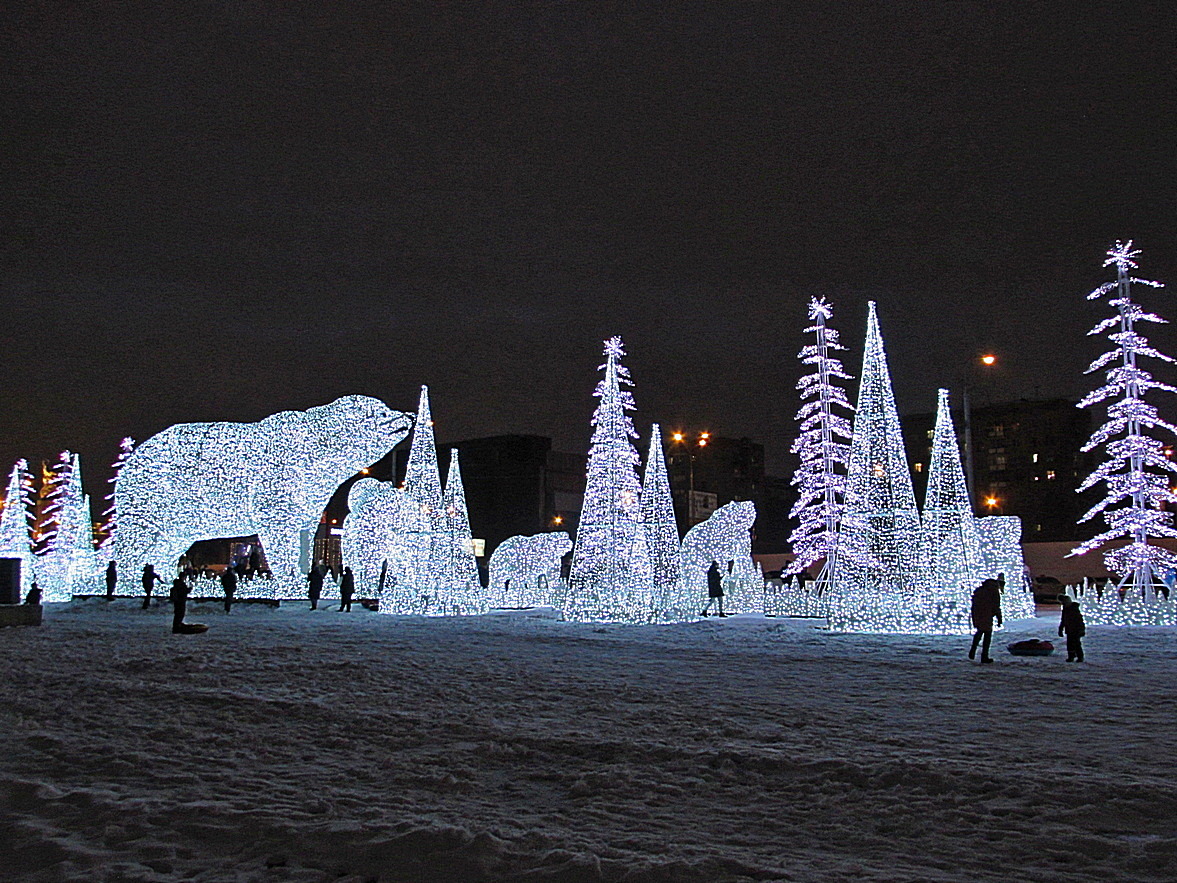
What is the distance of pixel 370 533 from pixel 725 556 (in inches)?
381

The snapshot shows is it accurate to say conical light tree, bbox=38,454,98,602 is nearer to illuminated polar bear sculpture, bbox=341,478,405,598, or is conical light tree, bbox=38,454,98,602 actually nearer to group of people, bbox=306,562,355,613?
illuminated polar bear sculpture, bbox=341,478,405,598

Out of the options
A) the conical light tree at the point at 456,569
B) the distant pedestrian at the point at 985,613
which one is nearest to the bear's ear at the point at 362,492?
the conical light tree at the point at 456,569

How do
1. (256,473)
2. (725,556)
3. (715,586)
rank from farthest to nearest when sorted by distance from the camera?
1. (256,473)
2. (725,556)
3. (715,586)

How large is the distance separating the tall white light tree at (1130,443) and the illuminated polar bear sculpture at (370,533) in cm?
1642

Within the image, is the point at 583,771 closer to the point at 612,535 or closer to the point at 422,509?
the point at 612,535

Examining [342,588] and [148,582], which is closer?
[342,588]

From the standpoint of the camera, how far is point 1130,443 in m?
18.6

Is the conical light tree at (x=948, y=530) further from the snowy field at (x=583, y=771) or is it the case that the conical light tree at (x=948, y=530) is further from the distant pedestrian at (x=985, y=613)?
the snowy field at (x=583, y=771)

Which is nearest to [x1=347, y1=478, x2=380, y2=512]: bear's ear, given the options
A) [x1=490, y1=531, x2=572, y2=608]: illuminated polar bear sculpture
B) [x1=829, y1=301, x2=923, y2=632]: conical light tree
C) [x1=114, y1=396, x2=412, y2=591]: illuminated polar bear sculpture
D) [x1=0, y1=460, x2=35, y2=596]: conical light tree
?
[x1=114, y1=396, x2=412, y2=591]: illuminated polar bear sculpture

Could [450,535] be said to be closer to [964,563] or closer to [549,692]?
[964,563]

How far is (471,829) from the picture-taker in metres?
4.24

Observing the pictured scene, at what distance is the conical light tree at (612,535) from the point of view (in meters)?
18.4

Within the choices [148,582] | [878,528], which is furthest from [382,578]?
[878,528]

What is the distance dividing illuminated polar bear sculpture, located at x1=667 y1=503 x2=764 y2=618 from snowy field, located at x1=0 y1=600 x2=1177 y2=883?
10.9 metres
